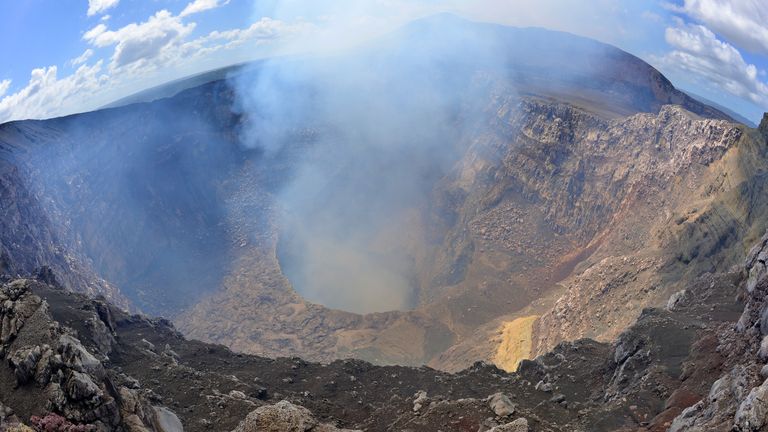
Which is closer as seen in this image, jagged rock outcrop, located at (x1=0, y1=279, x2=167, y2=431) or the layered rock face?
jagged rock outcrop, located at (x1=0, y1=279, x2=167, y2=431)

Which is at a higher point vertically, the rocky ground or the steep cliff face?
the steep cliff face

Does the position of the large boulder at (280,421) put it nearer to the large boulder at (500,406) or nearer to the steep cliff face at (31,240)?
the large boulder at (500,406)

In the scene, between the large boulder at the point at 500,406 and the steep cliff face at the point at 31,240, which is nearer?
the large boulder at the point at 500,406

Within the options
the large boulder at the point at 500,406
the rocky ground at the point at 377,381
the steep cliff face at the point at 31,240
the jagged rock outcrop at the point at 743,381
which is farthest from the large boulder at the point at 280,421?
the steep cliff face at the point at 31,240

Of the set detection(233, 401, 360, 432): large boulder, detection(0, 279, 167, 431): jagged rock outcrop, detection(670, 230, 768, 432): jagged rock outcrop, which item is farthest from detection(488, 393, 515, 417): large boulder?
detection(0, 279, 167, 431): jagged rock outcrop

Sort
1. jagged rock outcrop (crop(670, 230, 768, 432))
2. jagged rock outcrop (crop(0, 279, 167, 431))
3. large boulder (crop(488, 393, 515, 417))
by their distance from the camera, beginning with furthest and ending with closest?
large boulder (crop(488, 393, 515, 417)) < jagged rock outcrop (crop(0, 279, 167, 431)) < jagged rock outcrop (crop(670, 230, 768, 432))

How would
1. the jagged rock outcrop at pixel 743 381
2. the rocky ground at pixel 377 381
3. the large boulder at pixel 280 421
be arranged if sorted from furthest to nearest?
the rocky ground at pixel 377 381, the large boulder at pixel 280 421, the jagged rock outcrop at pixel 743 381

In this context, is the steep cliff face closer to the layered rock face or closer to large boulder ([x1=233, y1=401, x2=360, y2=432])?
the layered rock face

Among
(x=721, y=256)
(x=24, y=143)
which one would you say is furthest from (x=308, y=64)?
(x=721, y=256)

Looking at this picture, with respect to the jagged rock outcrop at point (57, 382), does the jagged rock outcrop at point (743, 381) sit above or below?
below

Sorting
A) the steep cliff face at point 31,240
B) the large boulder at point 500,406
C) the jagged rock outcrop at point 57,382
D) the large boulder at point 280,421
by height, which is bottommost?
the large boulder at point 500,406
